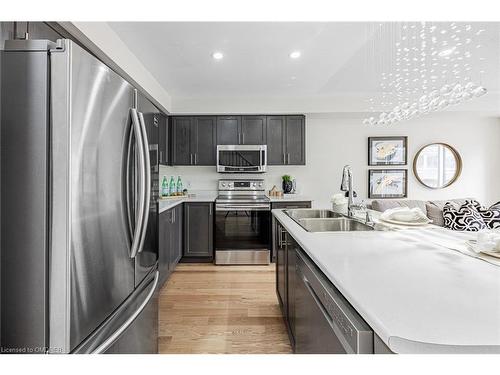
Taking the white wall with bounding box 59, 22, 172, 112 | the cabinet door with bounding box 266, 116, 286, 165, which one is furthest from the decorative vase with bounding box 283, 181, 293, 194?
the white wall with bounding box 59, 22, 172, 112

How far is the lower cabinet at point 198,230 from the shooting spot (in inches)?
159

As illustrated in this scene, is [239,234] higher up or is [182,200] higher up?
[182,200]

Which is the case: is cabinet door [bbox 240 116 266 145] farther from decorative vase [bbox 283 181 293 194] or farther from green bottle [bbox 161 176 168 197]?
green bottle [bbox 161 176 168 197]

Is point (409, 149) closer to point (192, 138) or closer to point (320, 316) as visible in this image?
point (192, 138)

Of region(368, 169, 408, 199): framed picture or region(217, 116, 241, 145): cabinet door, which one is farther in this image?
region(368, 169, 408, 199): framed picture

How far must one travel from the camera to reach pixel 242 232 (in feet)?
13.2

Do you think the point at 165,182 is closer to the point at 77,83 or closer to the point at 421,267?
the point at 77,83

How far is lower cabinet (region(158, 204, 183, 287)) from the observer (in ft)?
10.00

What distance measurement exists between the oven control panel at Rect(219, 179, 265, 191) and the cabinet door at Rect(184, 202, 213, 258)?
647 millimetres

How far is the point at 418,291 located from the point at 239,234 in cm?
328

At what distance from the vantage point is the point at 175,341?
82.9 inches

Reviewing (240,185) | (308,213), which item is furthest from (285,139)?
(308,213)
